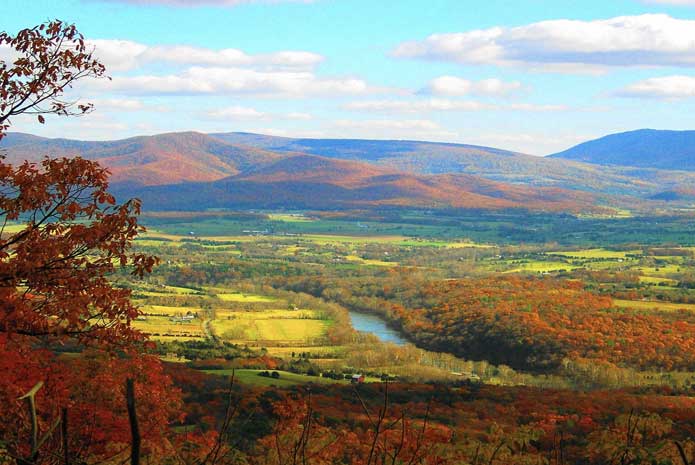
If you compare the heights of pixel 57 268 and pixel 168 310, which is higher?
pixel 57 268

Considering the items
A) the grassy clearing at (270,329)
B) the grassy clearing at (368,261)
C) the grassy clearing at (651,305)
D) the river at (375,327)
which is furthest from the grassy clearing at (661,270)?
the grassy clearing at (270,329)

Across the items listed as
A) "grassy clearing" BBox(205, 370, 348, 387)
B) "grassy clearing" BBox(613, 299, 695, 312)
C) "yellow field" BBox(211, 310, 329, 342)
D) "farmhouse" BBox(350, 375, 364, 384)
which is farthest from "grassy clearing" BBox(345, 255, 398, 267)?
"grassy clearing" BBox(205, 370, 348, 387)

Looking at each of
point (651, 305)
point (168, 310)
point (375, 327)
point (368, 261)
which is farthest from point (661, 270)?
point (168, 310)

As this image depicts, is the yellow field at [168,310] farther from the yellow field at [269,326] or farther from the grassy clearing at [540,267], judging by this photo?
the grassy clearing at [540,267]

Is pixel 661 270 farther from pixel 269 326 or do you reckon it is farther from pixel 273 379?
pixel 273 379

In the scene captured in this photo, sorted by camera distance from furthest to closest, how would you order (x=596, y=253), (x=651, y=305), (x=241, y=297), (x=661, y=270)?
(x=596, y=253), (x=661, y=270), (x=241, y=297), (x=651, y=305)

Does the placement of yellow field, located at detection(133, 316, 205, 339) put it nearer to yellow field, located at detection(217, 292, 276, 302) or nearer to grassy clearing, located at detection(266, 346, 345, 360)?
grassy clearing, located at detection(266, 346, 345, 360)

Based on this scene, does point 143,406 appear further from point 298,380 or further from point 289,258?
point 289,258

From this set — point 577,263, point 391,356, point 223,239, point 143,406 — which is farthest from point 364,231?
point 143,406

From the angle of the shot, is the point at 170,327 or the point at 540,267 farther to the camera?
the point at 540,267
